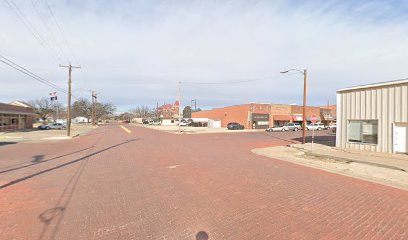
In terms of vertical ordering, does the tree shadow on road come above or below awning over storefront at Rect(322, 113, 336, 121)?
below

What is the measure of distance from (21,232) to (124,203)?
2114mm

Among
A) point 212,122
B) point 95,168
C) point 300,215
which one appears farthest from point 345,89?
point 212,122

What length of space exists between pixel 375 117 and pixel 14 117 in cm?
5438

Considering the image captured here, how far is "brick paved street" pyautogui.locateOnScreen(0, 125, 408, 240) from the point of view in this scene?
4770 mm

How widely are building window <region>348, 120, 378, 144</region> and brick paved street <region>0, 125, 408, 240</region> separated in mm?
8154

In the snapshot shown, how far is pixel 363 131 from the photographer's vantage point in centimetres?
1664

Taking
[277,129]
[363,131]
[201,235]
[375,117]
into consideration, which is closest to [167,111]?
[277,129]

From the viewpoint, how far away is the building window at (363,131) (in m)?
16.0

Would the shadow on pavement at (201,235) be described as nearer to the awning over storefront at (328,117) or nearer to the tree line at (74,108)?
the awning over storefront at (328,117)

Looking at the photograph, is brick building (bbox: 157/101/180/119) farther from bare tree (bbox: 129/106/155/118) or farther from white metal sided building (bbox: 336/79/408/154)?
white metal sided building (bbox: 336/79/408/154)

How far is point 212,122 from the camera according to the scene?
68438mm

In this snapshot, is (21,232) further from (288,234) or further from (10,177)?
(10,177)

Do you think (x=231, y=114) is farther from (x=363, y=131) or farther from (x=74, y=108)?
(x=74, y=108)

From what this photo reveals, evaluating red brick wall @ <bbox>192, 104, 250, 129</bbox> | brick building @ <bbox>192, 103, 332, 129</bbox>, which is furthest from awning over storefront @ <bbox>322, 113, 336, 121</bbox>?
red brick wall @ <bbox>192, 104, 250, 129</bbox>
